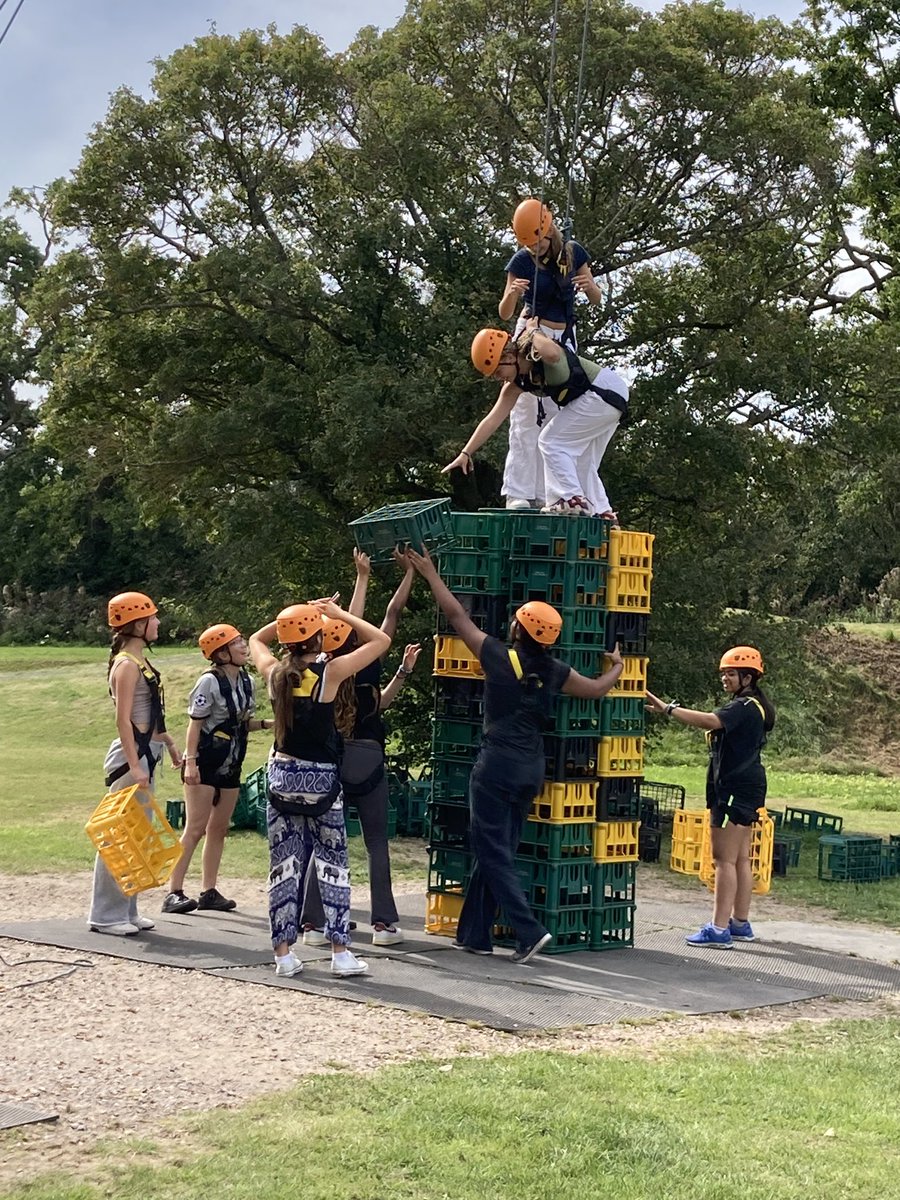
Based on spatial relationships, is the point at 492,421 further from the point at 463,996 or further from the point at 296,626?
the point at 463,996

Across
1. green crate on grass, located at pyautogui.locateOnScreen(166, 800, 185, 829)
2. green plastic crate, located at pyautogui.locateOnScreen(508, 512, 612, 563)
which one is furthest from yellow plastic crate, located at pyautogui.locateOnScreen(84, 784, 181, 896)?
green crate on grass, located at pyautogui.locateOnScreen(166, 800, 185, 829)

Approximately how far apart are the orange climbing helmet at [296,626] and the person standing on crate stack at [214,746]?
6.84 feet

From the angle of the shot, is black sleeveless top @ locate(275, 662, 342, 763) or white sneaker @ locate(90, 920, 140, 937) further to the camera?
white sneaker @ locate(90, 920, 140, 937)

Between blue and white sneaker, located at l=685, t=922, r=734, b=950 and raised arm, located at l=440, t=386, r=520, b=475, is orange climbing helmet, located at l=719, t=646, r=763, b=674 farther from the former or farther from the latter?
raised arm, located at l=440, t=386, r=520, b=475

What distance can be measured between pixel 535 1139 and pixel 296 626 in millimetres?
3282

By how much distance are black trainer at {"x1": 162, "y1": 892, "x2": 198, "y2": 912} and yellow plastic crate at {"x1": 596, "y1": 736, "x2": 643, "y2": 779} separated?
9.82 ft

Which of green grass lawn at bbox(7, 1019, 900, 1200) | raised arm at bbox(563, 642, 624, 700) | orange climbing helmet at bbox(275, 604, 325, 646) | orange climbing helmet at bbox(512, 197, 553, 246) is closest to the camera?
green grass lawn at bbox(7, 1019, 900, 1200)

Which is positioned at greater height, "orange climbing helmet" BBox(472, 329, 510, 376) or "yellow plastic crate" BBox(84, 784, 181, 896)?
"orange climbing helmet" BBox(472, 329, 510, 376)

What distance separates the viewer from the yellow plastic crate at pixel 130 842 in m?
8.74

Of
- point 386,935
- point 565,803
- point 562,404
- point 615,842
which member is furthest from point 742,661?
point 386,935

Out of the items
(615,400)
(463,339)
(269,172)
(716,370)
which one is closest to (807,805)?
(716,370)

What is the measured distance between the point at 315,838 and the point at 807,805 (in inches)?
596

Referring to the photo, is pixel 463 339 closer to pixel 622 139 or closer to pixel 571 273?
pixel 622 139

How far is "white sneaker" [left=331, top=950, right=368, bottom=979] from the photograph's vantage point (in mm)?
7996
